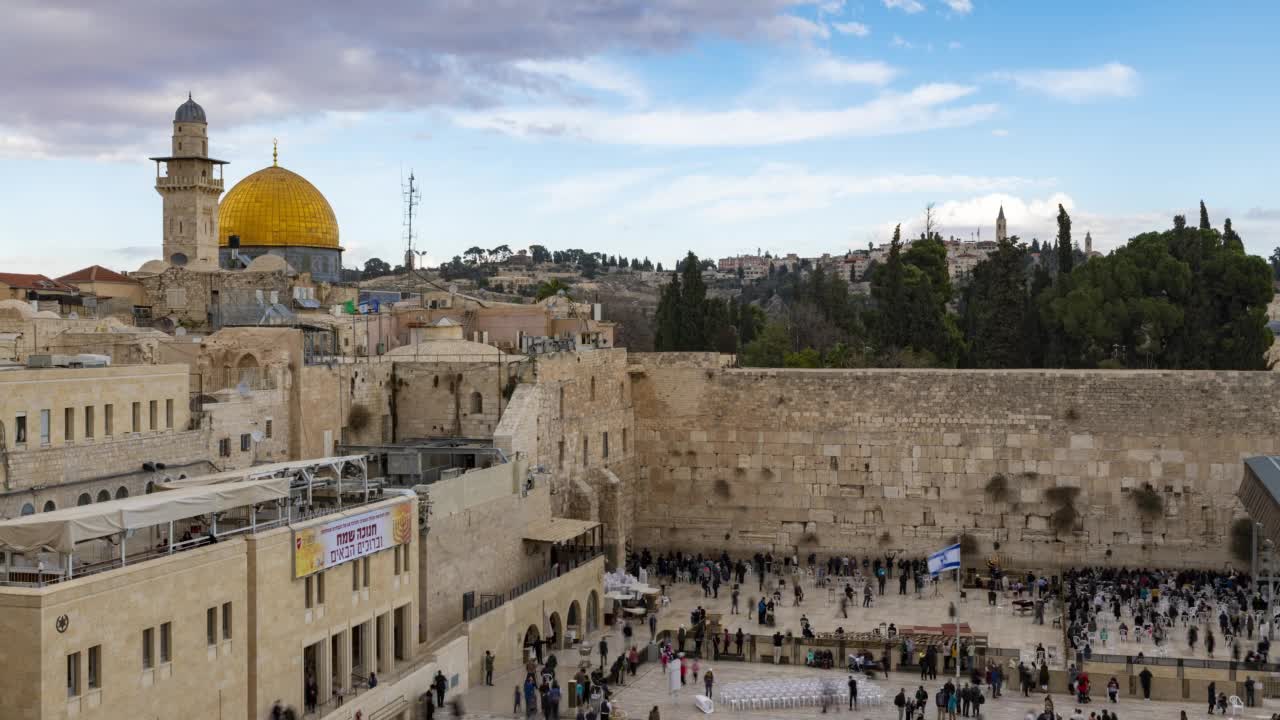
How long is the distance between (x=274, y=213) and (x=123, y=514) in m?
31.0

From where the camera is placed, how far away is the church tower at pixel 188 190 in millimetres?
44938

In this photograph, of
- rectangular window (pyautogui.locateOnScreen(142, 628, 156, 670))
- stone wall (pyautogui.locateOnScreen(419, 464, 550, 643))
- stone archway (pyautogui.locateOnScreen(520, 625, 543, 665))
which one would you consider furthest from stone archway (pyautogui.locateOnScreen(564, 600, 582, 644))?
rectangular window (pyautogui.locateOnScreen(142, 628, 156, 670))

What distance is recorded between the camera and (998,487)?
3256cm

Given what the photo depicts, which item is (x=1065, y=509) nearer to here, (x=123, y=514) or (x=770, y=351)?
(x=770, y=351)

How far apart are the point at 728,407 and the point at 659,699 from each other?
40.0 feet

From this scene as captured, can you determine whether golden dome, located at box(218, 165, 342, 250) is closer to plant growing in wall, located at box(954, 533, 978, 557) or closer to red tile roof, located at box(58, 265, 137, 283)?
red tile roof, located at box(58, 265, 137, 283)

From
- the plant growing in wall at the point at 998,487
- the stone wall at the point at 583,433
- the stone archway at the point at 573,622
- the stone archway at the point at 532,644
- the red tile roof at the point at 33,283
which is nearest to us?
the stone archway at the point at 532,644

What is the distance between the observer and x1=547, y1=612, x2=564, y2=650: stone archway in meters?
26.0

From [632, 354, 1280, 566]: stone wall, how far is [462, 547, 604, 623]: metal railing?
18.0ft

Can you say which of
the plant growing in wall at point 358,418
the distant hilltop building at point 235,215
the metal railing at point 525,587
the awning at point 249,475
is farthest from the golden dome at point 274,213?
the awning at point 249,475

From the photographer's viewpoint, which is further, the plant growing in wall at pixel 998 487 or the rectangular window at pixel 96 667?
the plant growing in wall at pixel 998 487

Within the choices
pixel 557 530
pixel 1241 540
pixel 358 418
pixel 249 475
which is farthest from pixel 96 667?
pixel 1241 540

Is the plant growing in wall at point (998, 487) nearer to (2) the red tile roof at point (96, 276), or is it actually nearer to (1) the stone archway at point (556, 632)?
(1) the stone archway at point (556, 632)

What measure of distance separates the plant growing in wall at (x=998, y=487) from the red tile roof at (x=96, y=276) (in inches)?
1023
